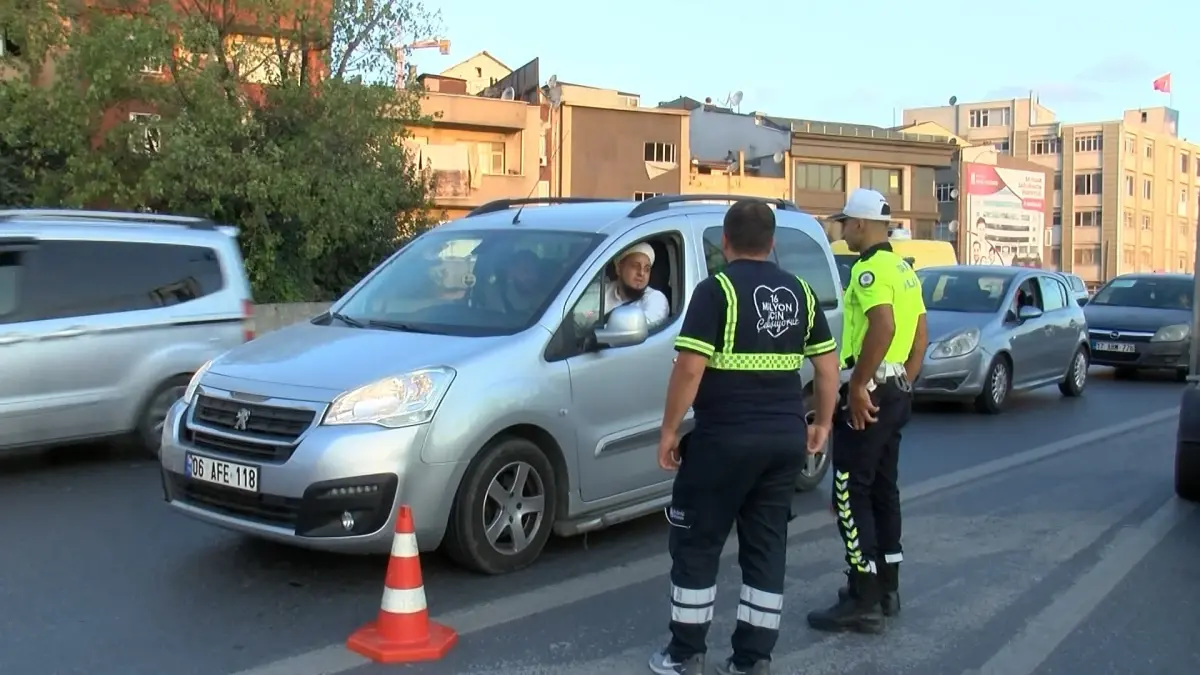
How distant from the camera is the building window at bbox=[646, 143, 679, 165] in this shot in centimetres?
4969

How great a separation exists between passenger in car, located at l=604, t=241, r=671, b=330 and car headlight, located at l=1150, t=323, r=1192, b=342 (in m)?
12.4

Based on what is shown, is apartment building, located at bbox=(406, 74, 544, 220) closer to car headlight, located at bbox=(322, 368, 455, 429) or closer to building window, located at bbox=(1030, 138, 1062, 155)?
car headlight, located at bbox=(322, 368, 455, 429)

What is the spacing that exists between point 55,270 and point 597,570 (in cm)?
477

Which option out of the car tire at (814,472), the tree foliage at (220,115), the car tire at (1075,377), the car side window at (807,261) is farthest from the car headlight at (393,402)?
the tree foliage at (220,115)

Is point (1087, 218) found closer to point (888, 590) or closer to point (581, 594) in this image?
point (888, 590)

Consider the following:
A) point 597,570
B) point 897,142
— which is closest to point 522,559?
point 597,570

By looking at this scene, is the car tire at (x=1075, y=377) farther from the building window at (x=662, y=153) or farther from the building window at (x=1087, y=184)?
the building window at (x=1087, y=184)

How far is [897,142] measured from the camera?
60812mm

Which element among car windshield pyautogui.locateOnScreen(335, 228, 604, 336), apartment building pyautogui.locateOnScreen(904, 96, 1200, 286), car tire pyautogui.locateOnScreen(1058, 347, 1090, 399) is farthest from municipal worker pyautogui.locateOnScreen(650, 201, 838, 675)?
apartment building pyautogui.locateOnScreen(904, 96, 1200, 286)

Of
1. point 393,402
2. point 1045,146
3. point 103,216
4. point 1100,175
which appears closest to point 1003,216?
point 1100,175

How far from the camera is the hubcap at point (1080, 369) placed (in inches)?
560

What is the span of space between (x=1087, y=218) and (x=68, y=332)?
93404mm

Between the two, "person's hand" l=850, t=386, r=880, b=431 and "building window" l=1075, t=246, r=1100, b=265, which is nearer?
"person's hand" l=850, t=386, r=880, b=431

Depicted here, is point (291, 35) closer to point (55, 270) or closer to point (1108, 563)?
point (55, 270)
